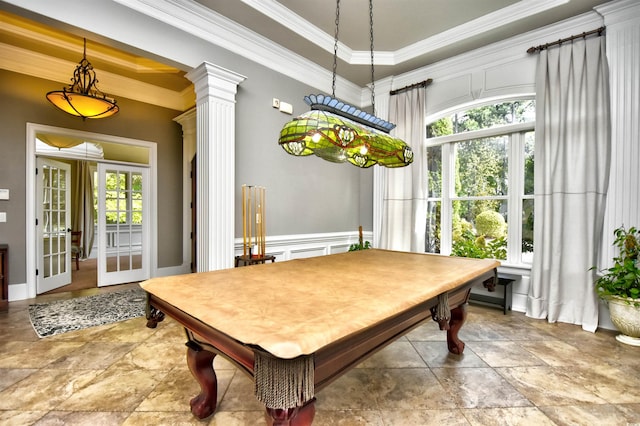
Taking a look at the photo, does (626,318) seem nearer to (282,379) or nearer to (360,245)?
(360,245)

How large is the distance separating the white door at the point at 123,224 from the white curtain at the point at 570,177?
5.53 m

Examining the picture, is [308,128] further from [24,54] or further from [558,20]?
[24,54]

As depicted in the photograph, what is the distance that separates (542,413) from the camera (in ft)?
5.49

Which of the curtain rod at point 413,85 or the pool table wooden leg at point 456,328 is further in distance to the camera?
the curtain rod at point 413,85

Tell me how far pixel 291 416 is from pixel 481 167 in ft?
12.7

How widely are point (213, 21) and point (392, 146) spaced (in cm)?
234

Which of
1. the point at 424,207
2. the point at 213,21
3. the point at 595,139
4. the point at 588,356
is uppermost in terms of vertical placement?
the point at 213,21

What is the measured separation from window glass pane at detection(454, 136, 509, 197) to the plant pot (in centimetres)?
154

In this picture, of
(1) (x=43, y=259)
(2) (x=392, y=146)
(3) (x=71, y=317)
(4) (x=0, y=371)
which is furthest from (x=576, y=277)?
(1) (x=43, y=259)

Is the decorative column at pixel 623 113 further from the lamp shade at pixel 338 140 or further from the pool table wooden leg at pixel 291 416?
the pool table wooden leg at pixel 291 416

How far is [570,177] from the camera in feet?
9.98

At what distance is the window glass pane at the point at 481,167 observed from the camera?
3.73m

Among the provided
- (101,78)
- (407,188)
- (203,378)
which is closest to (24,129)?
(101,78)

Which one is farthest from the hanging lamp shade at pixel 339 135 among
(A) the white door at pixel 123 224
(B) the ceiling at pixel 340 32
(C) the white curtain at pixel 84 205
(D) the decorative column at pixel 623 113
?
(C) the white curtain at pixel 84 205
